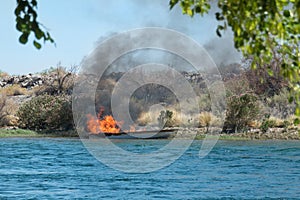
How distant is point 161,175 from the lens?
12.6 m

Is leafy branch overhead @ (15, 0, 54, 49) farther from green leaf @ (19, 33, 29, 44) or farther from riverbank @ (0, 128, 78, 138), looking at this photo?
riverbank @ (0, 128, 78, 138)

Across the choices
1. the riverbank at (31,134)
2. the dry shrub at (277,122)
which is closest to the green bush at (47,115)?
the riverbank at (31,134)

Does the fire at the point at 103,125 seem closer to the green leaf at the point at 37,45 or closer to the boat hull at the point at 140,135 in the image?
the boat hull at the point at 140,135

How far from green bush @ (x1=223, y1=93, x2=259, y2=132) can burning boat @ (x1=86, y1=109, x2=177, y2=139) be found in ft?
6.96

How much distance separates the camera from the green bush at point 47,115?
78.5 feet

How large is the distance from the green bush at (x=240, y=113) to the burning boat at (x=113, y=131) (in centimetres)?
212

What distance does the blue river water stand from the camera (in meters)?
10.4

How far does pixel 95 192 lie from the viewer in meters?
10.5

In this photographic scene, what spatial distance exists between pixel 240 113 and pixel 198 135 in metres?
1.93

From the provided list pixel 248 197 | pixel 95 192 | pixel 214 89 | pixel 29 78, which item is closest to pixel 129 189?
pixel 95 192

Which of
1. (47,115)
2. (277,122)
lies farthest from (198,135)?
(47,115)

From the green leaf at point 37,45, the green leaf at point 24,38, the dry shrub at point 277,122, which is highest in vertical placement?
the dry shrub at point 277,122

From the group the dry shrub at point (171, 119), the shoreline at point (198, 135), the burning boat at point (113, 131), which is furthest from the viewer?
the dry shrub at point (171, 119)

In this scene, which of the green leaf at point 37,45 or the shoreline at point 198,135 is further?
the shoreline at point 198,135
